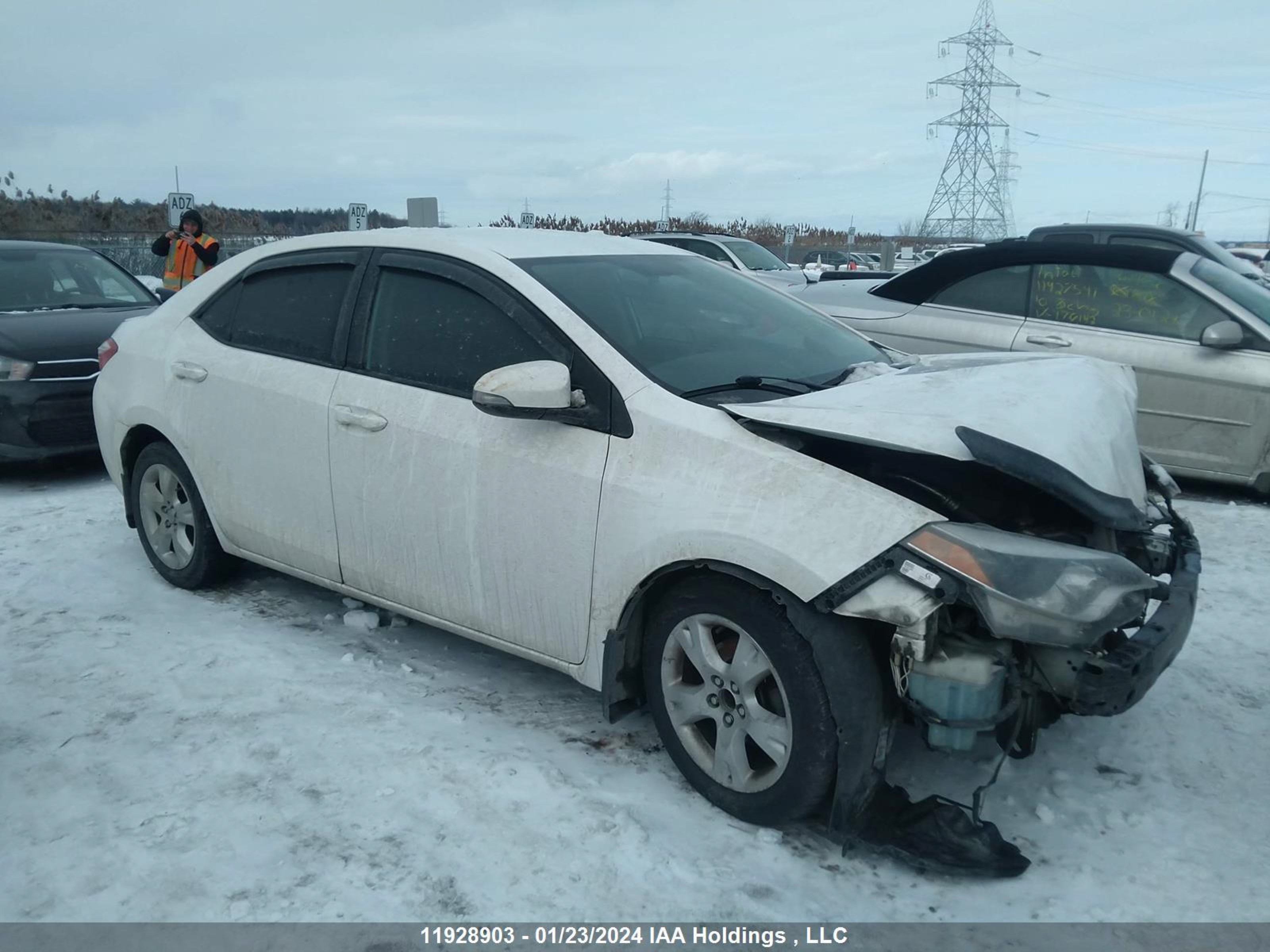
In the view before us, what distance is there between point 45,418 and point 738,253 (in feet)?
37.0

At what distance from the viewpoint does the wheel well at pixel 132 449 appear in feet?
15.4

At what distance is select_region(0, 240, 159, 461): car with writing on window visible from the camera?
6527 mm

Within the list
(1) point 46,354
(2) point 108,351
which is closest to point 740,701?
(2) point 108,351

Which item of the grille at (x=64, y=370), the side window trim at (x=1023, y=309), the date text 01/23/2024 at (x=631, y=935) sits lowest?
the date text 01/23/2024 at (x=631, y=935)

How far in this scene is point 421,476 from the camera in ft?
11.5

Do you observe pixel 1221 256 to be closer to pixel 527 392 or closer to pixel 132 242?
pixel 527 392

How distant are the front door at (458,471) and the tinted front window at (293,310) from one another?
193 millimetres

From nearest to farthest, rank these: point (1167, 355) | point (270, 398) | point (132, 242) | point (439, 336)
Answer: point (439, 336) < point (270, 398) < point (1167, 355) < point (132, 242)

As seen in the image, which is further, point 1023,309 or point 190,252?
point 190,252

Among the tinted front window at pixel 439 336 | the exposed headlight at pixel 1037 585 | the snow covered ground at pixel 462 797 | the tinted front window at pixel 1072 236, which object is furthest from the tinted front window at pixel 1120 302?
the tinted front window at pixel 439 336

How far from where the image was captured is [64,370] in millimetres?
6676

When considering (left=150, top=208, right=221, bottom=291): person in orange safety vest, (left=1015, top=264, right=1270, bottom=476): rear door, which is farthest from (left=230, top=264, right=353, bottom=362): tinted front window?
(left=150, top=208, right=221, bottom=291): person in orange safety vest

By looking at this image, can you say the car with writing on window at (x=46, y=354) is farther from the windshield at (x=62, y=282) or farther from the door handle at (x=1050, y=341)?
the door handle at (x=1050, y=341)

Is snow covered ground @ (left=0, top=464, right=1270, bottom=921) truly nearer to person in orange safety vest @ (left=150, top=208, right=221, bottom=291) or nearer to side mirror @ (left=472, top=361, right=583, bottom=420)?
side mirror @ (left=472, top=361, right=583, bottom=420)
